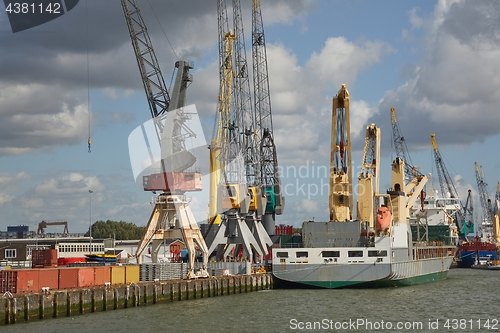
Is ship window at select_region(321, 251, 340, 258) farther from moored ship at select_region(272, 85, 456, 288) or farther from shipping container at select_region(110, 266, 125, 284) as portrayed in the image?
shipping container at select_region(110, 266, 125, 284)

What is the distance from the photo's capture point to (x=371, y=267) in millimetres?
66125

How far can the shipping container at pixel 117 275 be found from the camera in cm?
5328

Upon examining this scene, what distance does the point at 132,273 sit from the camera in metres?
55.2

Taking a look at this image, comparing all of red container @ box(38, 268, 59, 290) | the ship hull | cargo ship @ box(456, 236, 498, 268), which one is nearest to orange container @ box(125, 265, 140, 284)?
red container @ box(38, 268, 59, 290)

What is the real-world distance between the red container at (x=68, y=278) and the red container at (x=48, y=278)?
0.39 m

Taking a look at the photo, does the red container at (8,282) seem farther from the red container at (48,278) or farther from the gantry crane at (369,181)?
the gantry crane at (369,181)

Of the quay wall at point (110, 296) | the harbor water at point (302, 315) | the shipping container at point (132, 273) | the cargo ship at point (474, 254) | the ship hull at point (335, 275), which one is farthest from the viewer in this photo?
the cargo ship at point (474, 254)

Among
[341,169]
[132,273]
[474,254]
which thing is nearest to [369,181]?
[341,169]

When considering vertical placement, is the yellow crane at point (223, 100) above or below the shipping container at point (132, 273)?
above

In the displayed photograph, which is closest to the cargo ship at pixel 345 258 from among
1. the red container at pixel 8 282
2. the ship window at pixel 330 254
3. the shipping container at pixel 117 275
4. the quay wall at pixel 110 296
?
the ship window at pixel 330 254

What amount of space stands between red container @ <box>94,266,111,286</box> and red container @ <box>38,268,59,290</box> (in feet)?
12.9

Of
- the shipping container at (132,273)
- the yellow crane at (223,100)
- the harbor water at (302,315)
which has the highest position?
the yellow crane at (223,100)

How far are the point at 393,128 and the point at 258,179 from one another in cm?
6195

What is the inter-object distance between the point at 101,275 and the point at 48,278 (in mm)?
5548
